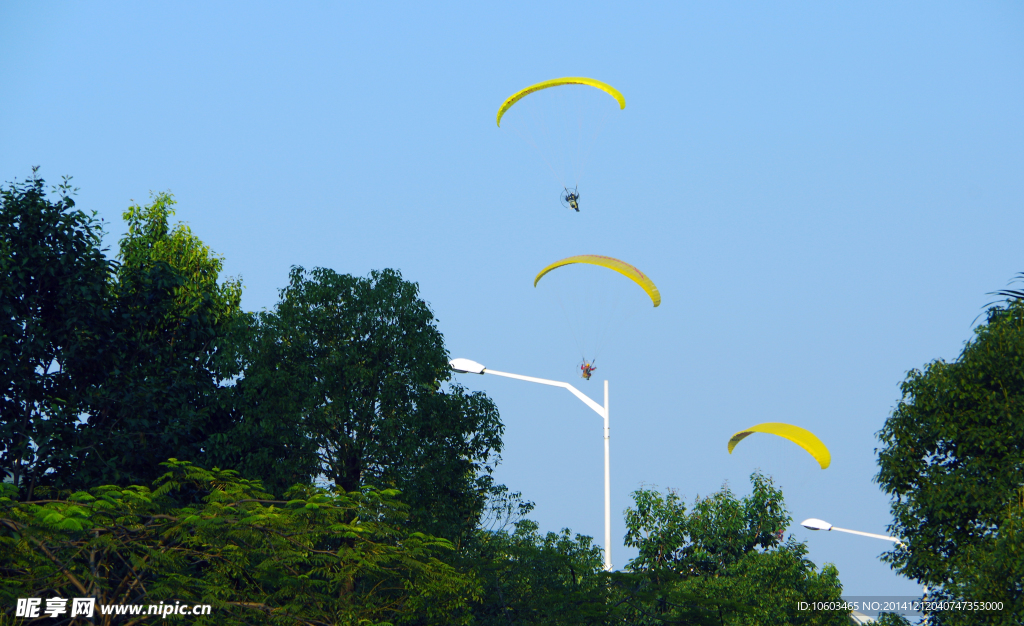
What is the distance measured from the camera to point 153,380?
28.5m

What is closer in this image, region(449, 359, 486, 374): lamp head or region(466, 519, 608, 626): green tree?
region(466, 519, 608, 626): green tree

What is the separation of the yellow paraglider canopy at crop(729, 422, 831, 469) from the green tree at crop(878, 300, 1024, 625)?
565 inches

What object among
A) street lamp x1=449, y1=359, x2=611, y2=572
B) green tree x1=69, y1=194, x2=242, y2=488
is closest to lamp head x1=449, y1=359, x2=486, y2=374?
street lamp x1=449, y1=359, x2=611, y2=572

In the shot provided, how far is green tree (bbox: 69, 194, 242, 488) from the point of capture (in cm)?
2731

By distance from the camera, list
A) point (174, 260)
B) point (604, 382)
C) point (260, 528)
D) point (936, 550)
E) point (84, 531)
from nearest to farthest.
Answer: point (84, 531) → point (260, 528) → point (936, 550) → point (604, 382) → point (174, 260)

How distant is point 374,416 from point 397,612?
278 inches

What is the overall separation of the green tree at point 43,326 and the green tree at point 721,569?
15.3 m

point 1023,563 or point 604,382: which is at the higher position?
point 604,382

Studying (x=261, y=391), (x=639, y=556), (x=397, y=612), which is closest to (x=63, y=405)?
(x=261, y=391)

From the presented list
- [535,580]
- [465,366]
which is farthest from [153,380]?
[535,580]

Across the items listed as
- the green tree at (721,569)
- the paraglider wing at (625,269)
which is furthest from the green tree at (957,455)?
the paraglider wing at (625,269)

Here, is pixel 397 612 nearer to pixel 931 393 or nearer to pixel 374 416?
pixel 374 416

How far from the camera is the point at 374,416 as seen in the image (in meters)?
27.0

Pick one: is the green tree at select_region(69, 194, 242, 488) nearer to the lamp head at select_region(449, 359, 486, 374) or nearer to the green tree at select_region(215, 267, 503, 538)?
the green tree at select_region(215, 267, 503, 538)
